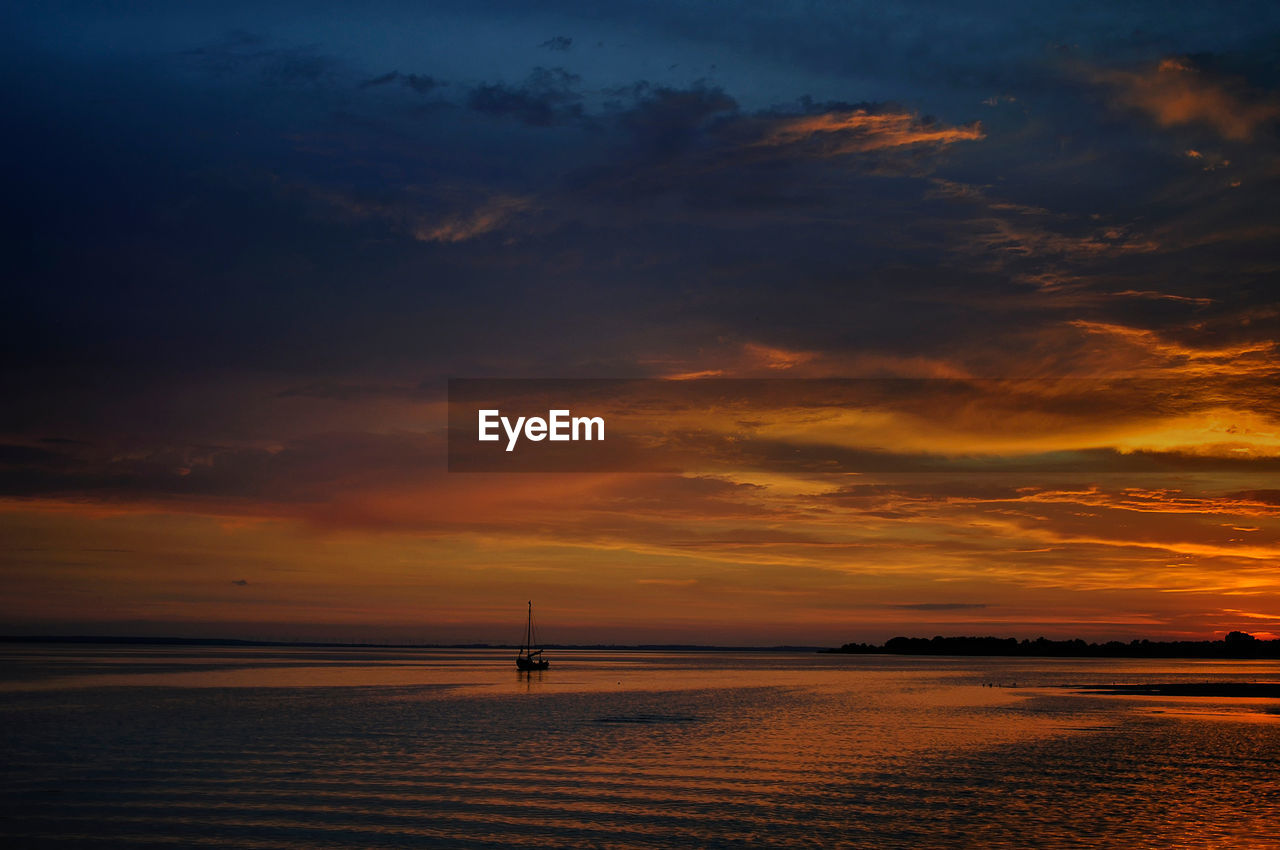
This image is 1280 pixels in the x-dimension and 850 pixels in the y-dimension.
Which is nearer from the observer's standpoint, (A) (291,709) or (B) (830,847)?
(B) (830,847)

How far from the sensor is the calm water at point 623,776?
29.5 meters

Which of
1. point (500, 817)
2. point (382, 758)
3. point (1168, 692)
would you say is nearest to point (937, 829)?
point (500, 817)

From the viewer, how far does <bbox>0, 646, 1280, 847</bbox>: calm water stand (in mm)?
29469

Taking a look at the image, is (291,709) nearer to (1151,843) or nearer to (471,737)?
Result: (471,737)

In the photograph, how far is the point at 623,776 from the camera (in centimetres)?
3975

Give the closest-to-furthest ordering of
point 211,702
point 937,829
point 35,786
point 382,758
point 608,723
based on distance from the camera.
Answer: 1. point 937,829
2. point 35,786
3. point 382,758
4. point 608,723
5. point 211,702

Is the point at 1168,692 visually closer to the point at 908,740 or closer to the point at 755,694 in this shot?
the point at 755,694

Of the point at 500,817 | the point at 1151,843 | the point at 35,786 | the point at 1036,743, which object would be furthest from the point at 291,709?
the point at 1151,843

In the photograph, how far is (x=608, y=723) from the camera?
64562 mm

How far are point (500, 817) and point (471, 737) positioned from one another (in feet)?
82.2

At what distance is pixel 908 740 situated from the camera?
56.8 metres

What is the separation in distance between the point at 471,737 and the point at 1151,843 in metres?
37.0

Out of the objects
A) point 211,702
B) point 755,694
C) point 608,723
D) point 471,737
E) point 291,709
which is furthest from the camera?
point 755,694

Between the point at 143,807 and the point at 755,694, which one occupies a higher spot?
the point at 143,807
